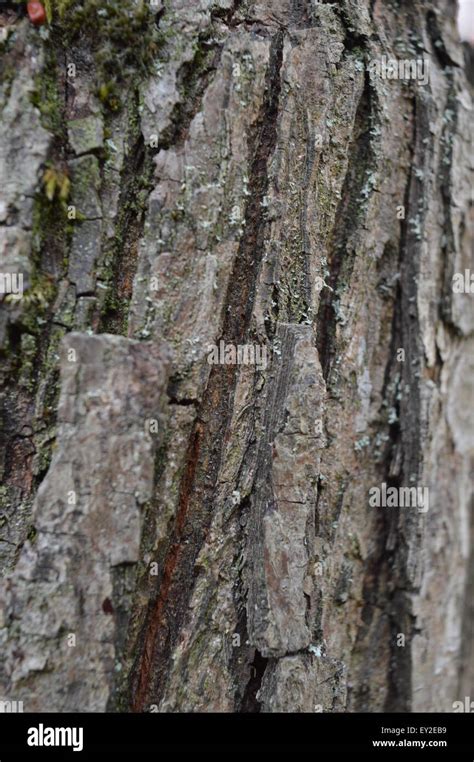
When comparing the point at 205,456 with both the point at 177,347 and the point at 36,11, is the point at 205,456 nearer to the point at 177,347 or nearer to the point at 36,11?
the point at 177,347

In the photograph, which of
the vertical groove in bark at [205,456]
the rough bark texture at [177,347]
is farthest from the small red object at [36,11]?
the vertical groove in bark at [205,456]

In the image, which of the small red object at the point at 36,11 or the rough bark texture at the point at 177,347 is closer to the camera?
the rough bark texture at the point at 177,347

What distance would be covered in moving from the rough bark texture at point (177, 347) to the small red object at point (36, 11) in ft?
0.14

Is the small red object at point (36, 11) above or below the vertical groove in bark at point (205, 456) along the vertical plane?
above

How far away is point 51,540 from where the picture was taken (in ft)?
5.48

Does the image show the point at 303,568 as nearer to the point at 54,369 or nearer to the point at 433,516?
the point at 433,516

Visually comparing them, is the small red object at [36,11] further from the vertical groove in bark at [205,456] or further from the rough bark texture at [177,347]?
the vertical groove in bark at [205,456]

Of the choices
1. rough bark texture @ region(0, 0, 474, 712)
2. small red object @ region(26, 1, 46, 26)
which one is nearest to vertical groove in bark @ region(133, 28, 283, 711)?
rough bark texture @ region(0, 0, 474, 712)

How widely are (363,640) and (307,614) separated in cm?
56

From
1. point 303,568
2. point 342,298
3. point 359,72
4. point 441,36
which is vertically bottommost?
point 303,568

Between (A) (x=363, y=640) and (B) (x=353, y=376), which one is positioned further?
(A) (x=363, y=640)

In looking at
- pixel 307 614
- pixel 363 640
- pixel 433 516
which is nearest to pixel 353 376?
pixel 433 516

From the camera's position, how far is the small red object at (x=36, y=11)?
1.79 meters

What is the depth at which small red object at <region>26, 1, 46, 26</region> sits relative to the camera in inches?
70.3
